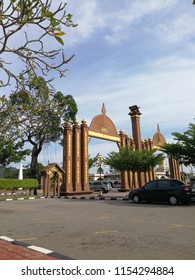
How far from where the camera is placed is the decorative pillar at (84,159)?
93.0ft

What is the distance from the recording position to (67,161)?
27.4 m

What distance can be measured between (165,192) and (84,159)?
14.1 meters

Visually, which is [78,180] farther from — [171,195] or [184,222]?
[184,222]

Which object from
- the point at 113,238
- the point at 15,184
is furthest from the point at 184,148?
the point at 15,184

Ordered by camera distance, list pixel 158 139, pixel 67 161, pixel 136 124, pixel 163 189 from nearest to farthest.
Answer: pixel 163 189 → pixel 67 161 → pixel 136 124 → pixel 158 139

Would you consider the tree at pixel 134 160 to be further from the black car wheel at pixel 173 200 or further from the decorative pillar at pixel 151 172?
the decorative pillar at pixel 151 172

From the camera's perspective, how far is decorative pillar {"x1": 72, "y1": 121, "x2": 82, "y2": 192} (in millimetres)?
27609

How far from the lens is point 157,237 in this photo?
21.5 feet

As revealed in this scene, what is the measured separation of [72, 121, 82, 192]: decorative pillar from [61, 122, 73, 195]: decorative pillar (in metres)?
0.56

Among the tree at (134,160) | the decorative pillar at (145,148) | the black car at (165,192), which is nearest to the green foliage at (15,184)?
the tree at (134,160)

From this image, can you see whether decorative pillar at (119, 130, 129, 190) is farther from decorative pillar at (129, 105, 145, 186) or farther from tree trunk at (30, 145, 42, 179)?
tree trunk at (30, 145, 42, 179)

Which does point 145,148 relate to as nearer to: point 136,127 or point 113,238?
point 136,127

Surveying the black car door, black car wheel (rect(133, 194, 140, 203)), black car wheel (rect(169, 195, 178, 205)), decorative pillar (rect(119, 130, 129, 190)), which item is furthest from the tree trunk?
black car wheel (rect(169, 195, 178, 205))

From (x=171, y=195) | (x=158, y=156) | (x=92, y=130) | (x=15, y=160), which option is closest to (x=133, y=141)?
(x=92, y=130)
